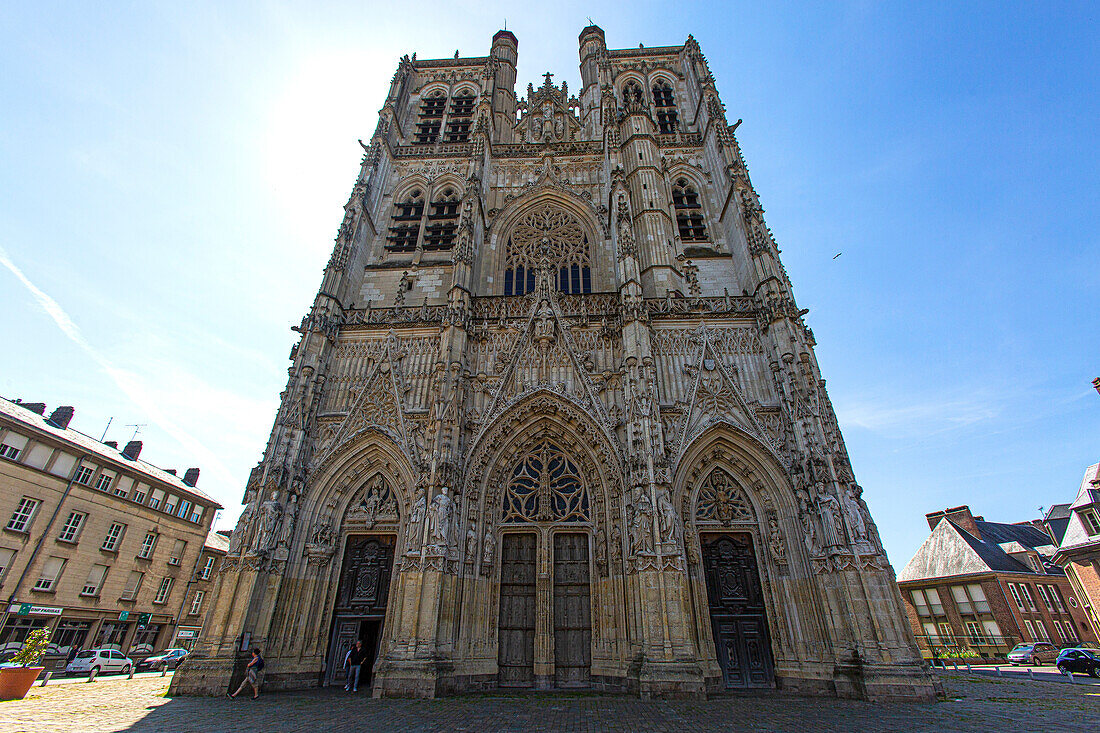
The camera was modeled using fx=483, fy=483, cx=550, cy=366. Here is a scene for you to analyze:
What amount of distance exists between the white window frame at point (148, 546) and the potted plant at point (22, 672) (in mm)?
18293

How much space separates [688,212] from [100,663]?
28.2m

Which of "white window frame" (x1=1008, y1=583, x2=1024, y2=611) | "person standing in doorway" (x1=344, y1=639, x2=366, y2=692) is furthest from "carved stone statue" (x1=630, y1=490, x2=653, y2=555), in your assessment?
"white window frame" (x1=1008, y1=583, x2=1024, y2=611)

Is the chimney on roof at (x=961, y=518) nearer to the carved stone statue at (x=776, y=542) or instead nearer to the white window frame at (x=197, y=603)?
the carved stone statue at (x=776, y=542)

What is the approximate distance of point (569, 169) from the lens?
20.1 meters

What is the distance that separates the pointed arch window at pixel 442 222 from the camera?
60.6ft

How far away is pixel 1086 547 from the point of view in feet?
72.0

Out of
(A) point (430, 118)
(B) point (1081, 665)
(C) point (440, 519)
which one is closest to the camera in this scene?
(C) point (440, 519)

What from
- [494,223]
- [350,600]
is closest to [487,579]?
[350,600]

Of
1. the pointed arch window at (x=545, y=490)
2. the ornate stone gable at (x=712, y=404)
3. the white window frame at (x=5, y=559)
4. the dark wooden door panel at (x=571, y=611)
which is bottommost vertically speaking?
the dark wooden door panel at (x=571, y=611)

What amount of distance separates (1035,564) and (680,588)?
107 ft

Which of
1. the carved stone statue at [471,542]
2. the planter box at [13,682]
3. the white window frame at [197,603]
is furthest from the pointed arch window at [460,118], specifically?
the white window frame at [197,603]

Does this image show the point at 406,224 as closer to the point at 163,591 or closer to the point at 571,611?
the point at 571,611

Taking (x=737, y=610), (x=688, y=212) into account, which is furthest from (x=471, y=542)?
(x=688, y=212)

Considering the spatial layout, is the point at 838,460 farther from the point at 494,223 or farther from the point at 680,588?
the point at 494,223
